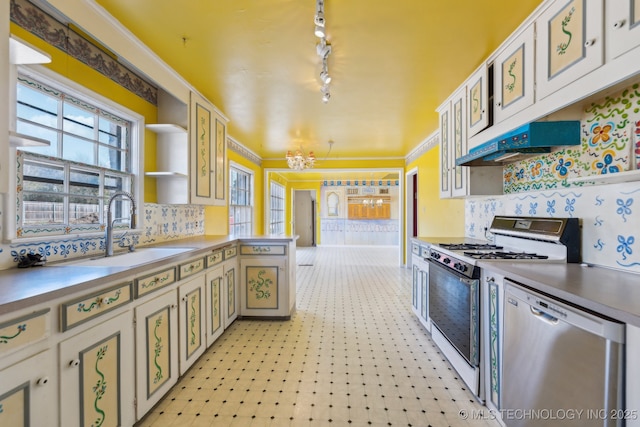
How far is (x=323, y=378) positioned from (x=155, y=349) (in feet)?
3.89

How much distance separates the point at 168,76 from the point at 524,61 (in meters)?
2.75

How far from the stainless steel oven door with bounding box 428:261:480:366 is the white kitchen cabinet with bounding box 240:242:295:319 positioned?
5.05ft

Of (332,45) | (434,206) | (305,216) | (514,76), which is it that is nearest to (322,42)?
(332,45)

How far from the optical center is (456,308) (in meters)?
2.05

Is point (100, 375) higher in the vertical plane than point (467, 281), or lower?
lower

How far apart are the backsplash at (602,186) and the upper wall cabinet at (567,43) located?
0.34m

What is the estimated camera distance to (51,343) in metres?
1.07

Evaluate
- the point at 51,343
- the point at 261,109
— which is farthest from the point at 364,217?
the point at 51,343

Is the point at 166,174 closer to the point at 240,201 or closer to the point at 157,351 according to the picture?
the point at 157,351

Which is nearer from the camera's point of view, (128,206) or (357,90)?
(128,206)

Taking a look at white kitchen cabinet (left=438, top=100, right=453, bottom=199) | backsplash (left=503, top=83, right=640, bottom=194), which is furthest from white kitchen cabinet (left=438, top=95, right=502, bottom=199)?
backsplash (left=503, top=83, right=640, bottom=194)

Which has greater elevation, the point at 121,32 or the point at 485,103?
the point at 121,32

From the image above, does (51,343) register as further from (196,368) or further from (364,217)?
(364,217)

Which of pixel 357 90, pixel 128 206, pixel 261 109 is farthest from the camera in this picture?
pixel 261 109
